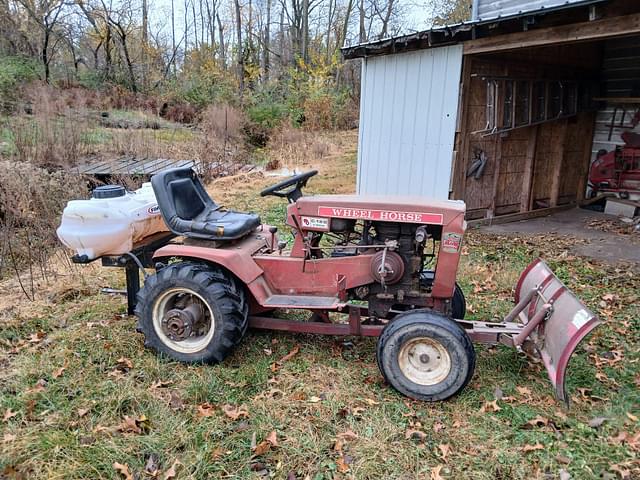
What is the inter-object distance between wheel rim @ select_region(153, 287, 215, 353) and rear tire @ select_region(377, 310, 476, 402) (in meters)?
1.08

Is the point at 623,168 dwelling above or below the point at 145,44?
below

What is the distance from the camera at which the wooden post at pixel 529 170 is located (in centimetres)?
701

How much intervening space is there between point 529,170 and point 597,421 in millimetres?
5289

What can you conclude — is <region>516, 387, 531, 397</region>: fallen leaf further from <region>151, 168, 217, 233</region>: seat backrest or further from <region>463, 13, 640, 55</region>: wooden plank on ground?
<region>463, 13, 640, 55</region>: wooden plank on ground

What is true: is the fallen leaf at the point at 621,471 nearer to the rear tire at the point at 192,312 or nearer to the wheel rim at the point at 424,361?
the wheel rim at the point at 424,361

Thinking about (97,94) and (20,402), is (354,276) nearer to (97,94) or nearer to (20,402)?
(20,402)

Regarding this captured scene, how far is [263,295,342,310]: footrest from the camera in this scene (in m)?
2.94

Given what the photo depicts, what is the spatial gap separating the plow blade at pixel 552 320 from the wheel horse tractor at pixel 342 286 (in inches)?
0.5

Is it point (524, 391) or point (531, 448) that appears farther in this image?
point (524, 391)

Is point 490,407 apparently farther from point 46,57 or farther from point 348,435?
point 46,57

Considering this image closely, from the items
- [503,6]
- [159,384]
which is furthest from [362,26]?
[159,384]

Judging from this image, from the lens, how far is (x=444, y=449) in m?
2.31

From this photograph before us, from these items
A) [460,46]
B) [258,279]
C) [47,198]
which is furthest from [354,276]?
[47,198]

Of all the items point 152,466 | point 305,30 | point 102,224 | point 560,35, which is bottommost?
point 152,466
